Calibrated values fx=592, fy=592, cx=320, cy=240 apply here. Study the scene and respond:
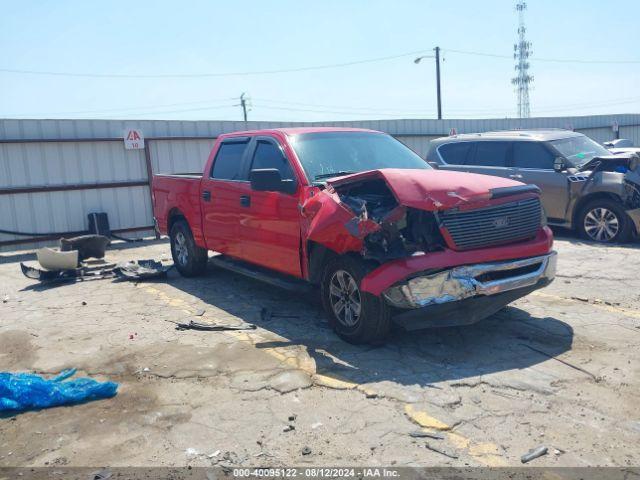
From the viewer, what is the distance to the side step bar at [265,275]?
19.4ft

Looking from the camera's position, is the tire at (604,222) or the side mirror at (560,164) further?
the side mirror at (560,164)

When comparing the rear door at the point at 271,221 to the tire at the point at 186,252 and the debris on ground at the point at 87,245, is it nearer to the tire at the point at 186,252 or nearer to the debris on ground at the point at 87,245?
the tire at the point at 186,252

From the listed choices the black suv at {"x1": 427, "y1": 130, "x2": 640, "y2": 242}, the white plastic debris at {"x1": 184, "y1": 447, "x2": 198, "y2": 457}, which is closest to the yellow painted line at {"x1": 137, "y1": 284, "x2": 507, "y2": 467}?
the white plastic debris at {"x1": 184, "y1": 447, "x2": 198, "y2": 457}

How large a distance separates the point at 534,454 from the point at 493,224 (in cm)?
212

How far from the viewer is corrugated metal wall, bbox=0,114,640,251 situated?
1235 centimetres

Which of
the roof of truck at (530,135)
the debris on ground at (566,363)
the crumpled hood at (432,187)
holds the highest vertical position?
the roof of truck at (530,135)

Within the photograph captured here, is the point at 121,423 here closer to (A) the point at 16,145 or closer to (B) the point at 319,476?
(B) the point at 319,476

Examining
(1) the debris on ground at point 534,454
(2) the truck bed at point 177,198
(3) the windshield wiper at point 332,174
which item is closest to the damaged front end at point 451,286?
(1) the debris on ground at point 534,454

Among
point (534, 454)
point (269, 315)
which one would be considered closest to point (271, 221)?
point (269, 315)

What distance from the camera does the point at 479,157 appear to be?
11289mm

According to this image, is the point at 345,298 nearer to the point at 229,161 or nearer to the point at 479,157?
the point at 229,161

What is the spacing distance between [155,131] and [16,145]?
9.77 feet

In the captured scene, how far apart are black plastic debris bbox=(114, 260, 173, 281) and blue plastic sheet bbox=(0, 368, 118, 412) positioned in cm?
400

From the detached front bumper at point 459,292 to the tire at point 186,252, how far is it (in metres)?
4.01
